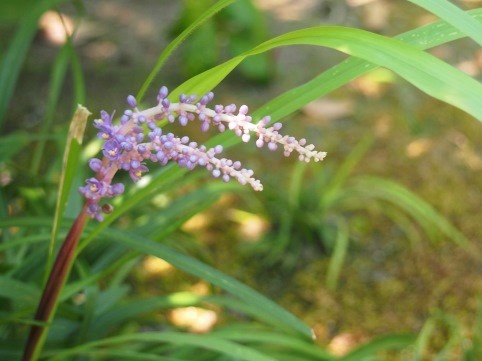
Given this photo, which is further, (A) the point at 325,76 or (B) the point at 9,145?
(B) the point at 9,145

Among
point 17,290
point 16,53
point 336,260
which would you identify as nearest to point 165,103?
point 17,290

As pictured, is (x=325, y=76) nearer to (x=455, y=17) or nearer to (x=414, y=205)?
(x=455, y=17)

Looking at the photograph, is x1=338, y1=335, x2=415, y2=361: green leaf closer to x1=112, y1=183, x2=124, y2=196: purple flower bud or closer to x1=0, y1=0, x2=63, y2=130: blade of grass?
x1=112, y1=183, x2=124, y2=196: purple flower bud

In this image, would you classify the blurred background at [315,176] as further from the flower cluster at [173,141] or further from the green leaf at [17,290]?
the flower cluster at [173,141]

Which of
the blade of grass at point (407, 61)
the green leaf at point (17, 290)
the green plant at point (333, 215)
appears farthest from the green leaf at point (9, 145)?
the blade of grass at point (407, 61)

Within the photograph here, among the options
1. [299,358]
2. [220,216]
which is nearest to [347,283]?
[220,216]

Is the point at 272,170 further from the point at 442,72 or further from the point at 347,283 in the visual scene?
the point at 442,72
